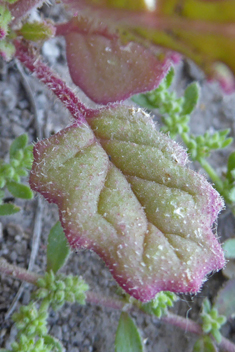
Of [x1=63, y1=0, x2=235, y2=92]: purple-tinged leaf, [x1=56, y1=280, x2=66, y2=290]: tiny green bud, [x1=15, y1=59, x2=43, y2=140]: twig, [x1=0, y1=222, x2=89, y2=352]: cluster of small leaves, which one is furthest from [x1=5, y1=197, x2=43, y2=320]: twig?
[x1=63, y1=0, x2=235, y2=92]: purple-tinged leaf

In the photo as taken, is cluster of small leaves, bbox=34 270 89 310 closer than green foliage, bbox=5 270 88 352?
No

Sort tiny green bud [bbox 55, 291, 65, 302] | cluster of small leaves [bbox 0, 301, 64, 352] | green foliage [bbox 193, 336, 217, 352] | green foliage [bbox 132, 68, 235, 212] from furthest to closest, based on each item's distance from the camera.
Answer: green foliage [bbox 132, 68, 235, 212], green foliage [bbox 193, 336, 217, 352], tiny green bud [bbox 55, 291, 65, 302], cluster of small leaves [bbox 0, 301, 64, 352]

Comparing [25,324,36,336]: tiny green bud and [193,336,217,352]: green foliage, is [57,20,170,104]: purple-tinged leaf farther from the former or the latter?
[193,336,217,352]: green foliage

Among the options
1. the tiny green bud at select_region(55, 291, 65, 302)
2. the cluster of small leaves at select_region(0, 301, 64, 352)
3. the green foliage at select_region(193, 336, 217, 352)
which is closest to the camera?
the cluster of small leaves at select_region(0, 301, 64, 352)

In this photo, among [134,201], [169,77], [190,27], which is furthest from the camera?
[169,77]

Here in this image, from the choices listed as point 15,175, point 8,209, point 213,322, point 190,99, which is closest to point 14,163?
point 15,175

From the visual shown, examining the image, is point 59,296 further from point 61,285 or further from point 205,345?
point 205,345

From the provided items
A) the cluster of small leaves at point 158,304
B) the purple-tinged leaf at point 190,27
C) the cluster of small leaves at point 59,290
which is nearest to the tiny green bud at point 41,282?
the cluster of small leaves at point 59,290

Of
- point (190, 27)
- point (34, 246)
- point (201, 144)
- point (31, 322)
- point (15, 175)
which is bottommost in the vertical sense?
point (34, 246)
